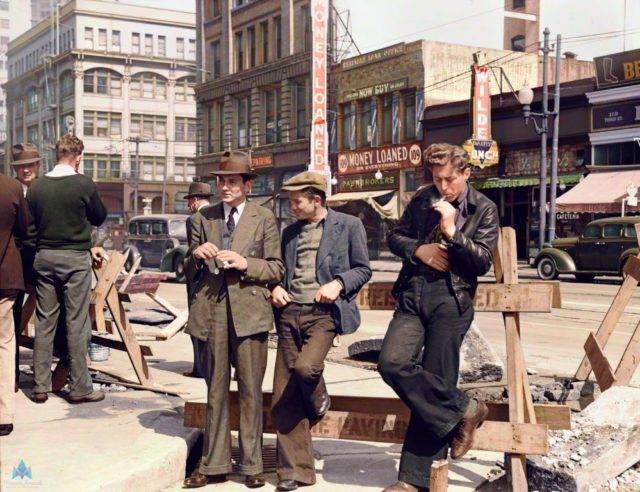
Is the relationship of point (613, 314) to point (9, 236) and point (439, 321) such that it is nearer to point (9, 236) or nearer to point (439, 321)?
point (439, 321)

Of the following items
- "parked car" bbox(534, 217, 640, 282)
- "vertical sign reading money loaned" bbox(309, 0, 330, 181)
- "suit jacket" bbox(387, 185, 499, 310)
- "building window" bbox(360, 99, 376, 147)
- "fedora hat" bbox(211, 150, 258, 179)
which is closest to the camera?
"suit jacket" bbox(387, 185, 499, 310)

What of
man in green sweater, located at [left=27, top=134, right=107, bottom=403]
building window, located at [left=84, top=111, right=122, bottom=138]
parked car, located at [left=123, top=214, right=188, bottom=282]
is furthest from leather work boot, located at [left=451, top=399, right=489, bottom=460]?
building window, located at [left=84, top=111, right=122, bottom=138]

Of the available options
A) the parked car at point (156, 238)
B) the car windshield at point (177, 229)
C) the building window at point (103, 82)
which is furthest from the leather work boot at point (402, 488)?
the building window at point (103, 82)

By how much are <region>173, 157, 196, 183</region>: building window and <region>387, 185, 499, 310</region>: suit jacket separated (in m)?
75.6

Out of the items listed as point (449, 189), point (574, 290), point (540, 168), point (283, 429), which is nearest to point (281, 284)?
point (283, 429)

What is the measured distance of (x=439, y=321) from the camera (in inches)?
189

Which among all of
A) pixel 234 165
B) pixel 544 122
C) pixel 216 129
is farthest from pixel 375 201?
pixel 234 165

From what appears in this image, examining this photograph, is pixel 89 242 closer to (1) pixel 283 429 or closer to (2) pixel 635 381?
(1) pixel 283 429

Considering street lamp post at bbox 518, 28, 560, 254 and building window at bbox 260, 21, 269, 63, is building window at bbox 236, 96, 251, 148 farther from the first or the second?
street lamp post at bbox 518, 28, 560, 254

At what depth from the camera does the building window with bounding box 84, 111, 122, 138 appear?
78625mm

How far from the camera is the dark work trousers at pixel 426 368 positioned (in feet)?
15.5

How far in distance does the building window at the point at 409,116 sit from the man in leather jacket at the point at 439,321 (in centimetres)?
3236

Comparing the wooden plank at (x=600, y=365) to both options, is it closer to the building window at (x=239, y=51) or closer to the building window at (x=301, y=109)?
the building window at (x=301, y=109)

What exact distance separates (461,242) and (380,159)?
1335 inches
